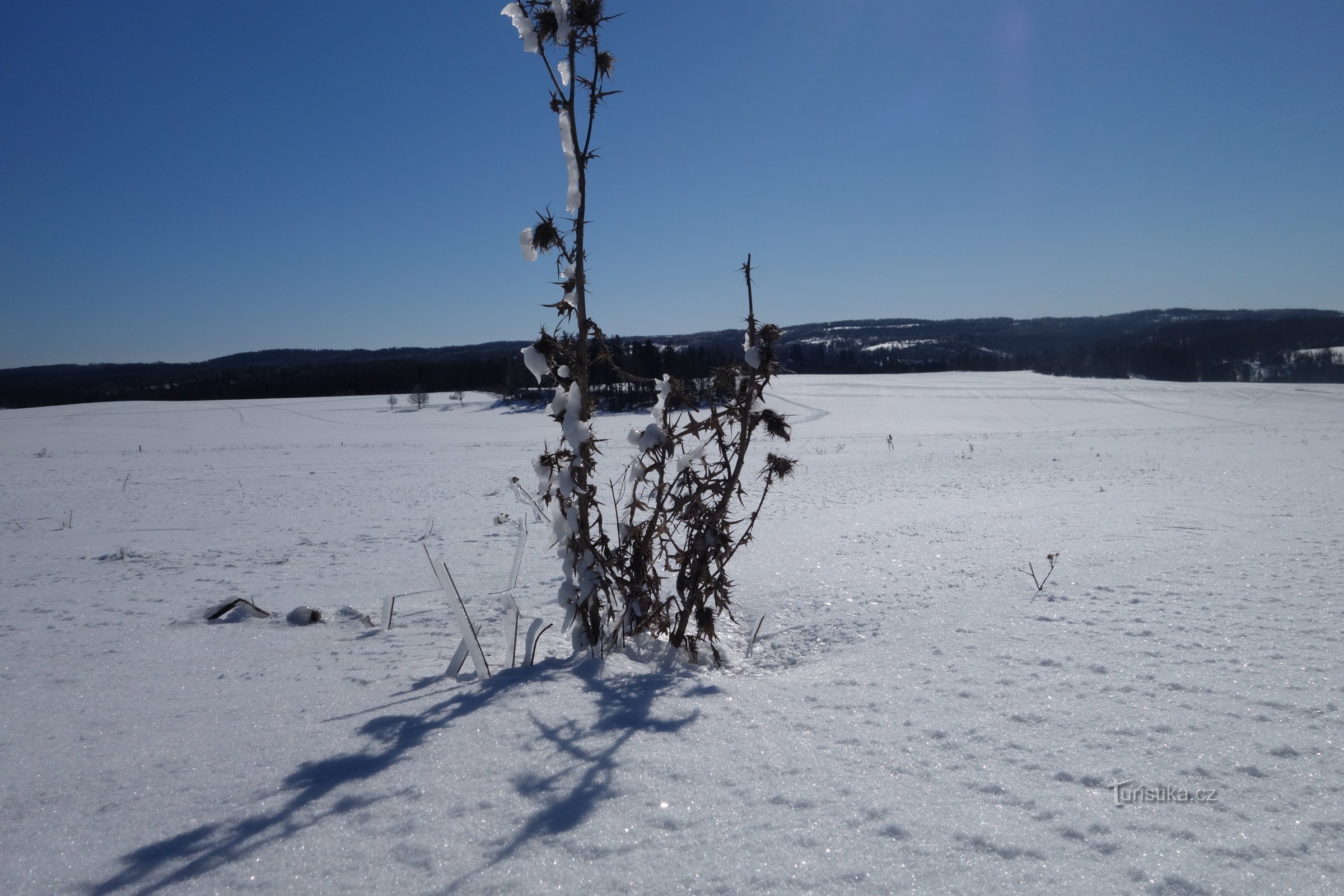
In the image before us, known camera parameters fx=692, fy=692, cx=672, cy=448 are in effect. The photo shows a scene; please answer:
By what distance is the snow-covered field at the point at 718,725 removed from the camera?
1.91m

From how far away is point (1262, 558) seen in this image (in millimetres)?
5430

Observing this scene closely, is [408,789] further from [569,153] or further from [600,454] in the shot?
[569,153]

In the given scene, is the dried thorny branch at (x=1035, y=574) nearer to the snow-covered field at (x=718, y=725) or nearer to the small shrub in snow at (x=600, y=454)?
the snow-covered field at (x=718, y=725)

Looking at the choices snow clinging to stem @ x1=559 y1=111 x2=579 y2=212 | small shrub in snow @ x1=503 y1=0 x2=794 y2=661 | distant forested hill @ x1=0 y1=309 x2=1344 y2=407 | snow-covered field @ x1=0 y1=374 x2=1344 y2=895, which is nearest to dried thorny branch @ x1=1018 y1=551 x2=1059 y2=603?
snow-covered field @ x1=0 y1=374 x2=1344 y2=895

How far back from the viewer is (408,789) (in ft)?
7.37

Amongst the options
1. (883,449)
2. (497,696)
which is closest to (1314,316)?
(883,449)

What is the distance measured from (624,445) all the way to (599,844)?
71.4ft

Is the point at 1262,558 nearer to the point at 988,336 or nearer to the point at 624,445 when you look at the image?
the point at 624,445

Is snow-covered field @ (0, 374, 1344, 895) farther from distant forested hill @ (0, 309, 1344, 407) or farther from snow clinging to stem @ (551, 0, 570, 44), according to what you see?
distant forested hill @ (0, 309, 1344, 407)
